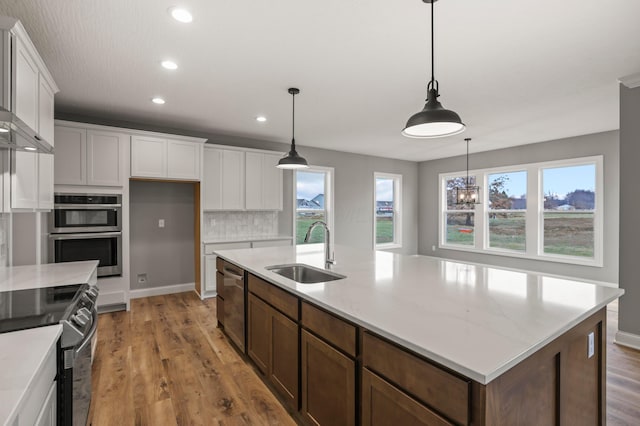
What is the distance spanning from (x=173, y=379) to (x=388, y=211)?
20.3 feet

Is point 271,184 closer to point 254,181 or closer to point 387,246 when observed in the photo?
point 254,181

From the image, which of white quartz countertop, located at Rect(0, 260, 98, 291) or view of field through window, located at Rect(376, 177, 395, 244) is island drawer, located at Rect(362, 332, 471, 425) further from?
view of field through window, located at Rect(376, 177, 395, 244)

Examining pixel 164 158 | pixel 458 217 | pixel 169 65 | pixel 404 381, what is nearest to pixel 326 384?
pixel 404 381

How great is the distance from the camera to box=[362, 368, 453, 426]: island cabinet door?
1.13 metres

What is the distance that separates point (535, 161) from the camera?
601cm

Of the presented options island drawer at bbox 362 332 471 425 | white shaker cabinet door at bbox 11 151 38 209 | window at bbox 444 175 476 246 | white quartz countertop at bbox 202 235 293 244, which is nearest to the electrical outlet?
island drawer at bbox 362 332 471 425

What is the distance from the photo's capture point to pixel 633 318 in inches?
122

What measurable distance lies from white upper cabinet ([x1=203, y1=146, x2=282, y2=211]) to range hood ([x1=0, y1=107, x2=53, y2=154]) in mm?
2645

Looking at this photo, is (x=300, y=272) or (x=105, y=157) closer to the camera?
(x=300, y=272)

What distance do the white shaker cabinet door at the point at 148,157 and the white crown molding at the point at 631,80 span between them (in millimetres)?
5201

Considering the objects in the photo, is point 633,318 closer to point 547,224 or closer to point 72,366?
point 547,224

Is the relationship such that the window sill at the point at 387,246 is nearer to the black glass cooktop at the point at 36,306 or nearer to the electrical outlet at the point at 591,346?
the electrical outlet at the point at 591,346

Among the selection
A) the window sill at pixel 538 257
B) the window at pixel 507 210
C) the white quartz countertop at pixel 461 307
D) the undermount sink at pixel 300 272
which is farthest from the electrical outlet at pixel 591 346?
the window at pixel 507 210

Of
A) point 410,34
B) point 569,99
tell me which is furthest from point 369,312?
point 569,99
